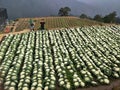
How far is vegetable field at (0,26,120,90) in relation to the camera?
73.7 ft

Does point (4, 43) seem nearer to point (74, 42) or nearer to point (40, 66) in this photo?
point (74, 42)

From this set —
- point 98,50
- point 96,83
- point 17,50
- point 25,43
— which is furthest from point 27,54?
point 96,83

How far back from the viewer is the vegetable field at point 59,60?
22.5 metres

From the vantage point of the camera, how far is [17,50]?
1229 inches

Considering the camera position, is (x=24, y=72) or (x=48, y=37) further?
(x=48, y=37)

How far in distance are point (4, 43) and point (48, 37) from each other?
5.52 m

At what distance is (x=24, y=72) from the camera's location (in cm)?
2411

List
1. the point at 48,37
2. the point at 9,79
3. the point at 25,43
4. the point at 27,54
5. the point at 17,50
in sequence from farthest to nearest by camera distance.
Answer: the point at 48,37, the point at 25,43, the point at 17,50, the point at 27,54, the point at 9,79

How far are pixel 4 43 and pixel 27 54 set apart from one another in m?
5.44

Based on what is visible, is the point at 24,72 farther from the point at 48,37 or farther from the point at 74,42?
the point at 48,37

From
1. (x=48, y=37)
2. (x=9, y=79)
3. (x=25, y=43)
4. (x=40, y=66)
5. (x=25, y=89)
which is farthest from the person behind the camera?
(x=48, y=37)

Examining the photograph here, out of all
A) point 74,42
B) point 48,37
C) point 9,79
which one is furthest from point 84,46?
point 9,79

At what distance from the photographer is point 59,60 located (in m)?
27.2

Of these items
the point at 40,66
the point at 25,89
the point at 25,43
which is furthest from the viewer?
the point at 25,43
